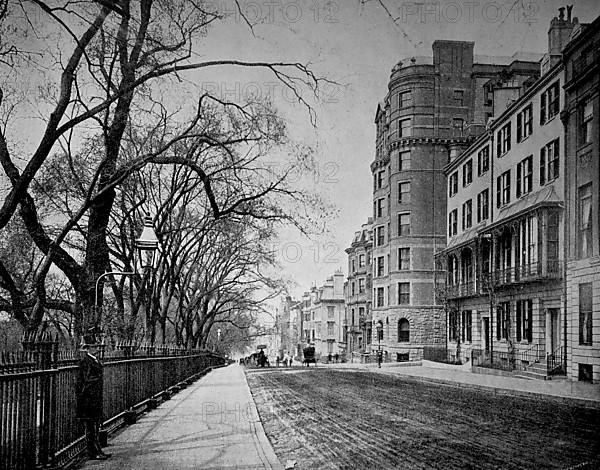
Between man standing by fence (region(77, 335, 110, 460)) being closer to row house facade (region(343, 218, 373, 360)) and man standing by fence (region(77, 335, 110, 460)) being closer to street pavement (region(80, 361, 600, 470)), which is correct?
street pavement (region(80, 361, 600, 470))

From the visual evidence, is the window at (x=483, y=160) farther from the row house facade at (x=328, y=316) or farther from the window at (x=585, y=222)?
the row house facade at (x=328, y=316)

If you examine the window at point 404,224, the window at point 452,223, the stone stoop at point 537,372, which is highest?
the window at point 452,223

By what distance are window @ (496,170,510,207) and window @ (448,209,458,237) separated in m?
3.83

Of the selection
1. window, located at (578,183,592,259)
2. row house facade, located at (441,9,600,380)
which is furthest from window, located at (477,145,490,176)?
window, located at (578,183,592,259)

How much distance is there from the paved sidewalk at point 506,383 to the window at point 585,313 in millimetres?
1531

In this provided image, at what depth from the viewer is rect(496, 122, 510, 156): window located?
2373cm

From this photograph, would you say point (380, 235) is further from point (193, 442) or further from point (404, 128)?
point (193, 442)

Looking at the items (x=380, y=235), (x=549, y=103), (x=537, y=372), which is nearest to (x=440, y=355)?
(x=380, y=235)

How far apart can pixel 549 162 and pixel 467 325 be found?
41.7ft

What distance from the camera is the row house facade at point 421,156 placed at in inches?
568

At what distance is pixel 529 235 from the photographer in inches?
841

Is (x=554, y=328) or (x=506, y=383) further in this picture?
(x=506, y=383)

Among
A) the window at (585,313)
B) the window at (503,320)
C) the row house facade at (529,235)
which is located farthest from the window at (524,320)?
the window at (585,313)

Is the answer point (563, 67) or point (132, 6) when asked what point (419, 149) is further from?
point (132, 6)
